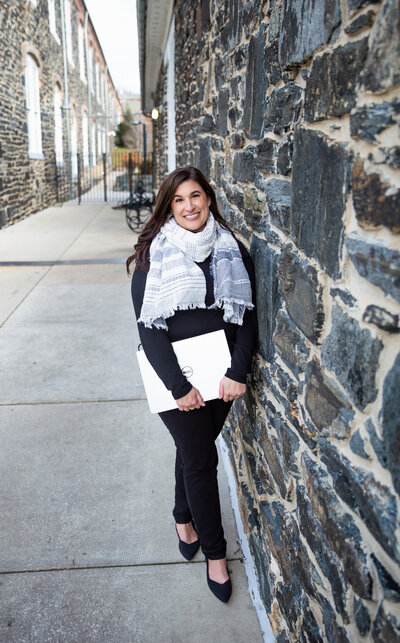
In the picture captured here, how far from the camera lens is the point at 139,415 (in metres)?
3.66

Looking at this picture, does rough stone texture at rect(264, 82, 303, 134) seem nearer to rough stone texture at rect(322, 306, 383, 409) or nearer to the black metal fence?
rough stone texture at rect(322, 306, 383, 409)

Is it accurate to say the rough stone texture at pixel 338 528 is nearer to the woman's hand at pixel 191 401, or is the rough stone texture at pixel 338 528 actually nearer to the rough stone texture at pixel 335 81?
the woman's hand at pixel 191 401

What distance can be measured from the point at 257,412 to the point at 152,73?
1665cm

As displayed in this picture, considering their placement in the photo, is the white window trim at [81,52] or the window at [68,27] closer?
the window at [68,27]

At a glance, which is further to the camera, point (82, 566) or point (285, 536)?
point (82, 566)

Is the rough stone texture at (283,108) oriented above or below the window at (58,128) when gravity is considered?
below

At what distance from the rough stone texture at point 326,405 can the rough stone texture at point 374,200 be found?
1.37ft

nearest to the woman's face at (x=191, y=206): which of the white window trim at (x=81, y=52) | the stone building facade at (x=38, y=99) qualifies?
the stone building facade at (x=38, y=99)

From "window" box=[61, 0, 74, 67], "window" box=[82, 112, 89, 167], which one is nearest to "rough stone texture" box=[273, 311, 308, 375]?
Result: "window" box=[61, 0, 74, 67]

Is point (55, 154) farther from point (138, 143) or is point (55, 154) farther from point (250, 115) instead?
point (138, 143)

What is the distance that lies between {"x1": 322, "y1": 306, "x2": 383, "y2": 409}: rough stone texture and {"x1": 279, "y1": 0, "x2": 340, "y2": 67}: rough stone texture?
0.66 m

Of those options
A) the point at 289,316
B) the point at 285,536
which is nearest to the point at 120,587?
the point at 285,536

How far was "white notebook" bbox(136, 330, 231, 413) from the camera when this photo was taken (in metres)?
2.02

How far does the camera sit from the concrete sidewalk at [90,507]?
2.12 metres
